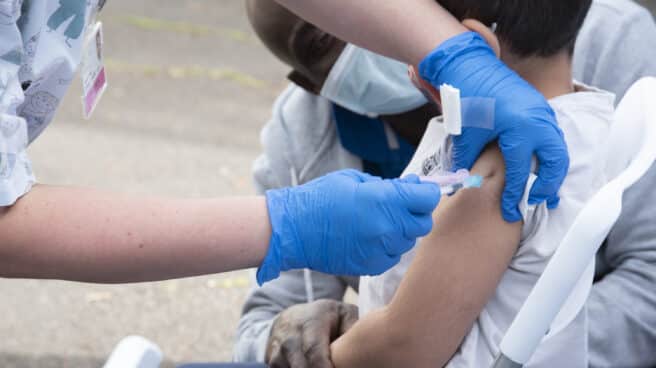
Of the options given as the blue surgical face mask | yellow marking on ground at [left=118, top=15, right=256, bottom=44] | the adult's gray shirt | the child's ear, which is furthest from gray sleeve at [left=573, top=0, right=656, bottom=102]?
yellow marking on ground at [left=118, top=15, right=256, bottom=44]

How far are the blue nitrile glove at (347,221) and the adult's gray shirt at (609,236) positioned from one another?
1.62 feet

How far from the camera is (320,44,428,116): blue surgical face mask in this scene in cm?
182

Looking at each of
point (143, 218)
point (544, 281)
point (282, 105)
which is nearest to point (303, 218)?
point (143, 218)

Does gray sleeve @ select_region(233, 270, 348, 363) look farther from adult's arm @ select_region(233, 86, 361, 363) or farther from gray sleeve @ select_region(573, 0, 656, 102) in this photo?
gray sleeve @ select_region(573, 0, 656, 102)

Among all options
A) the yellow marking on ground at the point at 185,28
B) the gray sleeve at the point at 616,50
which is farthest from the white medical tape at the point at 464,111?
the yellow marking on ground at the point at 185,28

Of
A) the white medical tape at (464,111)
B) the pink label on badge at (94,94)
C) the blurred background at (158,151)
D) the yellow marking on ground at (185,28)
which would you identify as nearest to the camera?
the white medical tape at (464,111)

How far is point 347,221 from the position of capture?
1.27 m

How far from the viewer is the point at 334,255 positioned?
1288 millimetres

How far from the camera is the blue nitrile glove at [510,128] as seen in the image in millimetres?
1243

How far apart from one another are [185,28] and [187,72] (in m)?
0.87

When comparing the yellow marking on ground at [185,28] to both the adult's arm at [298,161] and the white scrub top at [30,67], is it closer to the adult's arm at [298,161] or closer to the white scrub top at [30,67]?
the adult's arm at [298,161]

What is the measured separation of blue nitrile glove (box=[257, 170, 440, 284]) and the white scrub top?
1.09 feet

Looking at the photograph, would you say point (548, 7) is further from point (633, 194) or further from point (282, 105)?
point (282, 105)

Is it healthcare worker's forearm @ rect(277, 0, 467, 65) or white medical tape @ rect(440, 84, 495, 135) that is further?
healthcare worker's forearm @ rect(277, 0, 467, 65)
